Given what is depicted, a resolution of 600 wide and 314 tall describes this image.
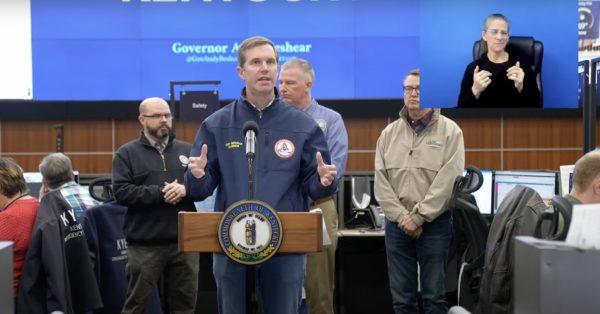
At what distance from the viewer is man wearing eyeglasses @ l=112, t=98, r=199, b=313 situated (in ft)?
14.1

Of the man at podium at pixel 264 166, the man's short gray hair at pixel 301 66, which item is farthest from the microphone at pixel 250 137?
A: the man's short gray hair at pixel 301 66

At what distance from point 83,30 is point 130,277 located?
618cm

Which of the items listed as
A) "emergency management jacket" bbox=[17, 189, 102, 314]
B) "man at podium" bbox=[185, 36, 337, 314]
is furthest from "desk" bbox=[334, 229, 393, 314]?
"man at podium" bbox=[185, 36, 337, 314]

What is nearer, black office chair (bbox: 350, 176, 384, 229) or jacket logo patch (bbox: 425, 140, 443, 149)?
jacket logo patch (bbox: 425, 140, 443, 149)

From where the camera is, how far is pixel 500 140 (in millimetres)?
10125

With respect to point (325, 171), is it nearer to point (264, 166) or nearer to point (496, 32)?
point (264, 166)

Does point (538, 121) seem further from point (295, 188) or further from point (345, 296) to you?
point (295, 188)

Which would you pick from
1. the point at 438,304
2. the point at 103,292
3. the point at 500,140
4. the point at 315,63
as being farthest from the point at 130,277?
the point at 500,140

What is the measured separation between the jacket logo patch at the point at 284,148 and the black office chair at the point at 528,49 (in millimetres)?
1162

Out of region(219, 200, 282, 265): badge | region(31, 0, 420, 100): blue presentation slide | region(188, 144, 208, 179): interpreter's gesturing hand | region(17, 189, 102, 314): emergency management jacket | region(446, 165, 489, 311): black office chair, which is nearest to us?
region(219, 200, 282, 265): badge

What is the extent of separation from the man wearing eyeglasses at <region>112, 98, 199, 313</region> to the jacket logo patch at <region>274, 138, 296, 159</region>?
5.13 feet

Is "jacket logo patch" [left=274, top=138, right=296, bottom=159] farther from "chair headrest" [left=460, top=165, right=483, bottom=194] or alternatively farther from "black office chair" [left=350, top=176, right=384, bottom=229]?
"black office chair" [left=350, top=176, right=384, bottom=229]

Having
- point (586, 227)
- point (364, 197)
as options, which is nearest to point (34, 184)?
point (364, 197)

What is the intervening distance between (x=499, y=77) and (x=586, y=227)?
1.76 m
